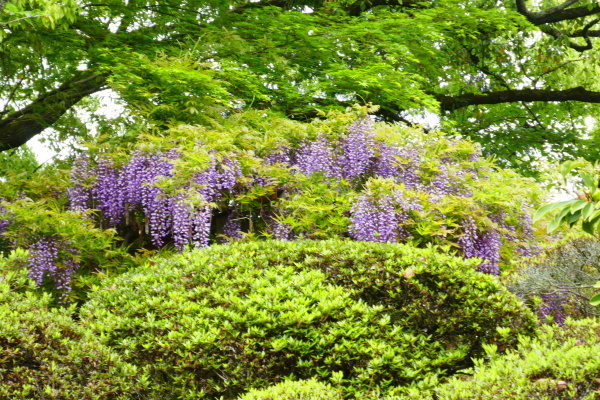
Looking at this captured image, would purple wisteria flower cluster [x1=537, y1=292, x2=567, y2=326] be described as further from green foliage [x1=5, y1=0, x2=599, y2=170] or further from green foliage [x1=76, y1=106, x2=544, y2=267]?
green foliage [x1=5, y1=0, x2=599, y2=170]

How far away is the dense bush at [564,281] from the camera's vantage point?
491cm

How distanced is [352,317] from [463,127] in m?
10.6

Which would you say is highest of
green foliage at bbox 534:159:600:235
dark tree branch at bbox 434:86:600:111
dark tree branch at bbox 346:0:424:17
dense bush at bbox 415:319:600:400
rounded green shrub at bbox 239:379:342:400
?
dark tree branch at bbox 346:0:424:17

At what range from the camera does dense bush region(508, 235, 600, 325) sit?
16.1ft

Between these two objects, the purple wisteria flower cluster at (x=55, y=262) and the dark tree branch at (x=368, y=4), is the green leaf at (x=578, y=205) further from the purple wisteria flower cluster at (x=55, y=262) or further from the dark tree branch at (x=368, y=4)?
the dark tree branch at (x=368, y=4)

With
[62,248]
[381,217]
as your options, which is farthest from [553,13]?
[62,248]

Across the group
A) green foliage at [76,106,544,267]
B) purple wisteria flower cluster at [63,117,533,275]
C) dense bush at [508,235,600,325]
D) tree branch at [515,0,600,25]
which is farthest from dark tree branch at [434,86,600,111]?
dense bush at [508,235,600,325]

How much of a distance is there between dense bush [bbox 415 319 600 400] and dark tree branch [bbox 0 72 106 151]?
302 inches

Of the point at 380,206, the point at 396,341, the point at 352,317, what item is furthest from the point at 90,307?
the point at 380,206

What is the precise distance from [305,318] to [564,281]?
234 centimetres

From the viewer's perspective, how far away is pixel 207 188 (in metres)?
6.29

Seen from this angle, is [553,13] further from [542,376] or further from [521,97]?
[542,376]

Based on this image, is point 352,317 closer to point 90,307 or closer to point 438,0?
point 90,307

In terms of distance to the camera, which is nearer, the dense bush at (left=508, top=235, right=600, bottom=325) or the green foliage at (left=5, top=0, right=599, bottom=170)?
the dense bush at (left=508, top=235, right=600, bottom=325)
